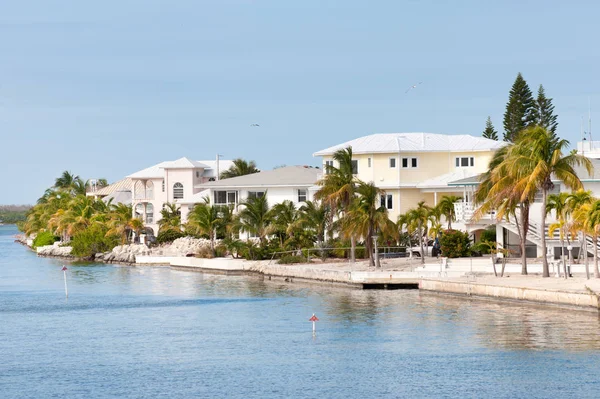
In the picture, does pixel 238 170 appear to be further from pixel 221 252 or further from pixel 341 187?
pixel 341 187

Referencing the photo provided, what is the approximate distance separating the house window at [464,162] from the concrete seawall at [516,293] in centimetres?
2437

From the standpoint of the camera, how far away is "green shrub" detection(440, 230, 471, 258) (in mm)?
58156

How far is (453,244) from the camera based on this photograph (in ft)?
191

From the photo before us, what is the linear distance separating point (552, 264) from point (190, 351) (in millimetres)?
21586

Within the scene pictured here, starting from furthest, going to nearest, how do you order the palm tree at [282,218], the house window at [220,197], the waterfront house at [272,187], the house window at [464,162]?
the house window at [220,197] → the waterfront house at [272,187] → the house window at [464,162] → the palm tree at [282,218]

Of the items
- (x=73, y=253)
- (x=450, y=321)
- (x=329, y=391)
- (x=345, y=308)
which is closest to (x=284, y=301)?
(x=345, y=308)

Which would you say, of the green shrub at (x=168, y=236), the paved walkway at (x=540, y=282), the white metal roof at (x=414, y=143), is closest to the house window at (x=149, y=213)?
the green shrub at (x=168, y=236)

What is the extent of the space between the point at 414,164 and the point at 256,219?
38.0ft

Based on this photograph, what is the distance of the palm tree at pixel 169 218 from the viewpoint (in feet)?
296

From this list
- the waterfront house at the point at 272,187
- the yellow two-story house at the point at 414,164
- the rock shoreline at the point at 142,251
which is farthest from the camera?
the waterfront house at the point at 272,187

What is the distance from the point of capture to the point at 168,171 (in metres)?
101

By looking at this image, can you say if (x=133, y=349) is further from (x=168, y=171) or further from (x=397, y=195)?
(x=168, y=171)

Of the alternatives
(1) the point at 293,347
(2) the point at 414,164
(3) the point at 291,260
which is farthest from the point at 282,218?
(1) the point at 293,347

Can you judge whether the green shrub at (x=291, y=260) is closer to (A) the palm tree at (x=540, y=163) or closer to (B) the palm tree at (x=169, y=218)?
(A) the palm tree at (x=540, y=163)
